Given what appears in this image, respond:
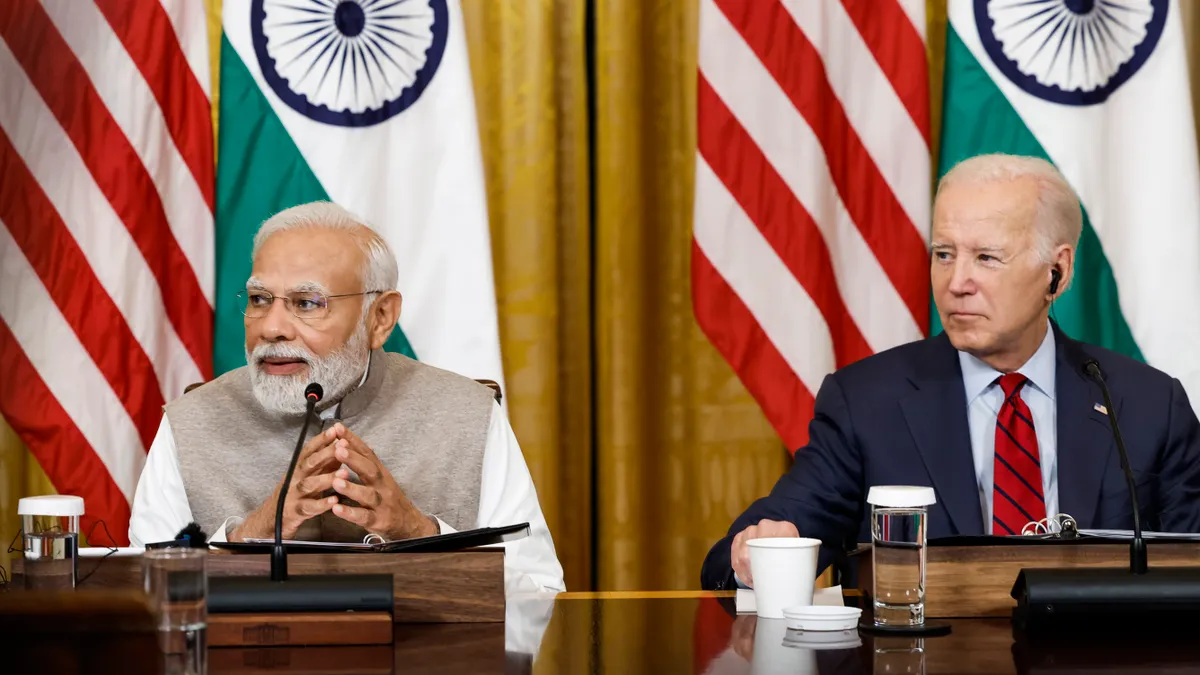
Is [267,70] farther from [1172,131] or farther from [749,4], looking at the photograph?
[1172,131]

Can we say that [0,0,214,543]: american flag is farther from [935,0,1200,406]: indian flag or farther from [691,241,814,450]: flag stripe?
[935,0,1200,406]: indian flag

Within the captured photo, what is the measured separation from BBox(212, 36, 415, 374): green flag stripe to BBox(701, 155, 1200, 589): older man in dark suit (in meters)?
1.34

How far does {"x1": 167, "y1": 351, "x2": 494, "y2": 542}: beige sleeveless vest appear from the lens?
9.70 feet

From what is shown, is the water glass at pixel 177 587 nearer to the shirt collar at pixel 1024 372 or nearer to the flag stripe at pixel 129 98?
the shirt collar at pixel 1024 372

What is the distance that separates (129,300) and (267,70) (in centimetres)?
69

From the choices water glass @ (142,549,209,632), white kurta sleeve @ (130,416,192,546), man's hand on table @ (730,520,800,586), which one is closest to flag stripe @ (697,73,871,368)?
man's hand on table @ (730,520,800,586)

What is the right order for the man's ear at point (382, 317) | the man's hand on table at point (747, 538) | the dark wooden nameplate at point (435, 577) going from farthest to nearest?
the man's ear at point (382, 317) < the man's hand on table at point (747, 538) < the dark wooden nameplate at point (435, 577)

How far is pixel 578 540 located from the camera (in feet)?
12.6

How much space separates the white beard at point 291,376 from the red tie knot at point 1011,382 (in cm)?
134

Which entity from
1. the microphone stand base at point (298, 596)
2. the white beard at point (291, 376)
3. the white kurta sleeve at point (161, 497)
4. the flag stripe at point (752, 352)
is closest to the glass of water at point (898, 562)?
the microphone stand base at point (298, 596)

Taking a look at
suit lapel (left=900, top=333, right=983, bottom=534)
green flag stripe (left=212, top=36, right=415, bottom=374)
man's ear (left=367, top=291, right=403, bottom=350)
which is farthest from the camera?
green flag stripe (left=212, top=36, right=415, bottom=374)

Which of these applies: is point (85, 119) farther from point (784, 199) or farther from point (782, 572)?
point (782, 572)

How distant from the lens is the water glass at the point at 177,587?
158 cm

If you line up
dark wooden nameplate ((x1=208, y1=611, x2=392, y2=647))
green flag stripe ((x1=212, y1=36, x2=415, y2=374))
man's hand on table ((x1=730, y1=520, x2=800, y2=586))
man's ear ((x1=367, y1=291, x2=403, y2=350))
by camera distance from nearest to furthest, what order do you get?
dark wooden nameplate ((x1=208, y1=611, x2=392, y2=647)) < man's hand on table ((x1=730, y1=520, x2=800, y2=586)) < man's ear ((x1=367, y1=291, x2=403, y2=350)) < green flag stripe ((x1=212, y1=36, x2=415, y2=374))
